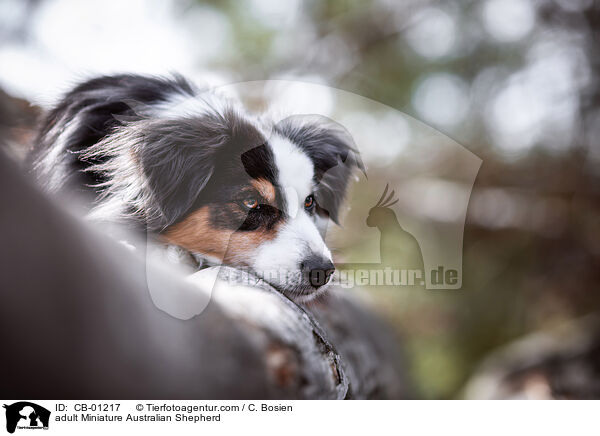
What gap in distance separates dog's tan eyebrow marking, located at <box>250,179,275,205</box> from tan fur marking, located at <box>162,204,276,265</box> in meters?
0.05

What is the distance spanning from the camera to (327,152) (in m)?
0.79

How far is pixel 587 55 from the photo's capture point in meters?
1.19

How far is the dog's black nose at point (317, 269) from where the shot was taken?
600 mm

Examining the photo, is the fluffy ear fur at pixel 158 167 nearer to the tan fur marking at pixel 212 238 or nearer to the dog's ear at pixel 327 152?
the tan fur marking at pixel 212 238

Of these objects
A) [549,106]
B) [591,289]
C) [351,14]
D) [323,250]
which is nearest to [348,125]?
[323,250]

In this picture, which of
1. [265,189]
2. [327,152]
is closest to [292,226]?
[265,189]

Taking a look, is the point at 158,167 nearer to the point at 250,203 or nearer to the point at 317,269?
the point at 250,203

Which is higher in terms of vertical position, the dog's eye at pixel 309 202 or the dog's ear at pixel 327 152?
the dog's ear at pixel 327 152

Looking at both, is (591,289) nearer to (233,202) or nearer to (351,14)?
(351,14)

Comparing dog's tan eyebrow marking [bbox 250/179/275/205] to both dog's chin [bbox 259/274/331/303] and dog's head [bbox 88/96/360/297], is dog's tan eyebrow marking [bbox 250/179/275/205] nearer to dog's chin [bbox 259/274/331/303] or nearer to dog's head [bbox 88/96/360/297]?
dog's head [bbox 88/96/360/297]

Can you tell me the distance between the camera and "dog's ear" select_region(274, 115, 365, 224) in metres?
0.77
